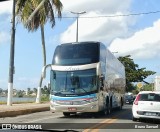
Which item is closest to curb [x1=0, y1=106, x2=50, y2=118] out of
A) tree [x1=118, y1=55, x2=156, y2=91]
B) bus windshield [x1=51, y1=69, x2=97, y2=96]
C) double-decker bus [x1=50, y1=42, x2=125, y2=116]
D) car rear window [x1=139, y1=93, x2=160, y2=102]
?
double-decker bus [x1=50, y1=42, x2=125, y2=116]

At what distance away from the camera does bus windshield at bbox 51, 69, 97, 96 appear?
21.3 metres

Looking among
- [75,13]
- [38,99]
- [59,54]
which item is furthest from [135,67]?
[59,54]

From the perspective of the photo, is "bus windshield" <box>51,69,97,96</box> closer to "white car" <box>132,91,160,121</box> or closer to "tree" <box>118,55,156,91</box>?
"white car" <box>132,91,160,121</box>

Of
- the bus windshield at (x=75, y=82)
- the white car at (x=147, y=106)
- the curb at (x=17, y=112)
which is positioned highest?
the bus windshield at (x=75, y=82)

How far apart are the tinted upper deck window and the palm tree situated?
16.8 meters

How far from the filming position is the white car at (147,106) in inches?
734

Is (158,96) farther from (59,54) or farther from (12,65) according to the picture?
(12,65)

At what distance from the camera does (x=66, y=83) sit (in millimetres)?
21422

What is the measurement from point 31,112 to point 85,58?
7109mm

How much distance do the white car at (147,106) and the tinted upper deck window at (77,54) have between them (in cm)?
346

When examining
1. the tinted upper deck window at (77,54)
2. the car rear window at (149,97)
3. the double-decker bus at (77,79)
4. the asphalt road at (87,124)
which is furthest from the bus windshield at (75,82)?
the car rear window at (149,97)

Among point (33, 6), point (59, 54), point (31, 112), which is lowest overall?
point (31, 112)

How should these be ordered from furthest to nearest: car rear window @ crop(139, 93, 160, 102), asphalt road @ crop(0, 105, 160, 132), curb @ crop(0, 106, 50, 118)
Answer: curb @ crop(0, 106, 50, 118) → car rear window @ crop(139, 93, 160, 102) → asphalt road @ crop(0, 105, 160, 132)

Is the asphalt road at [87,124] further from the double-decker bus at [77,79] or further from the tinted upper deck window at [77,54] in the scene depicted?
the tinted upper deck window at [77,54]
